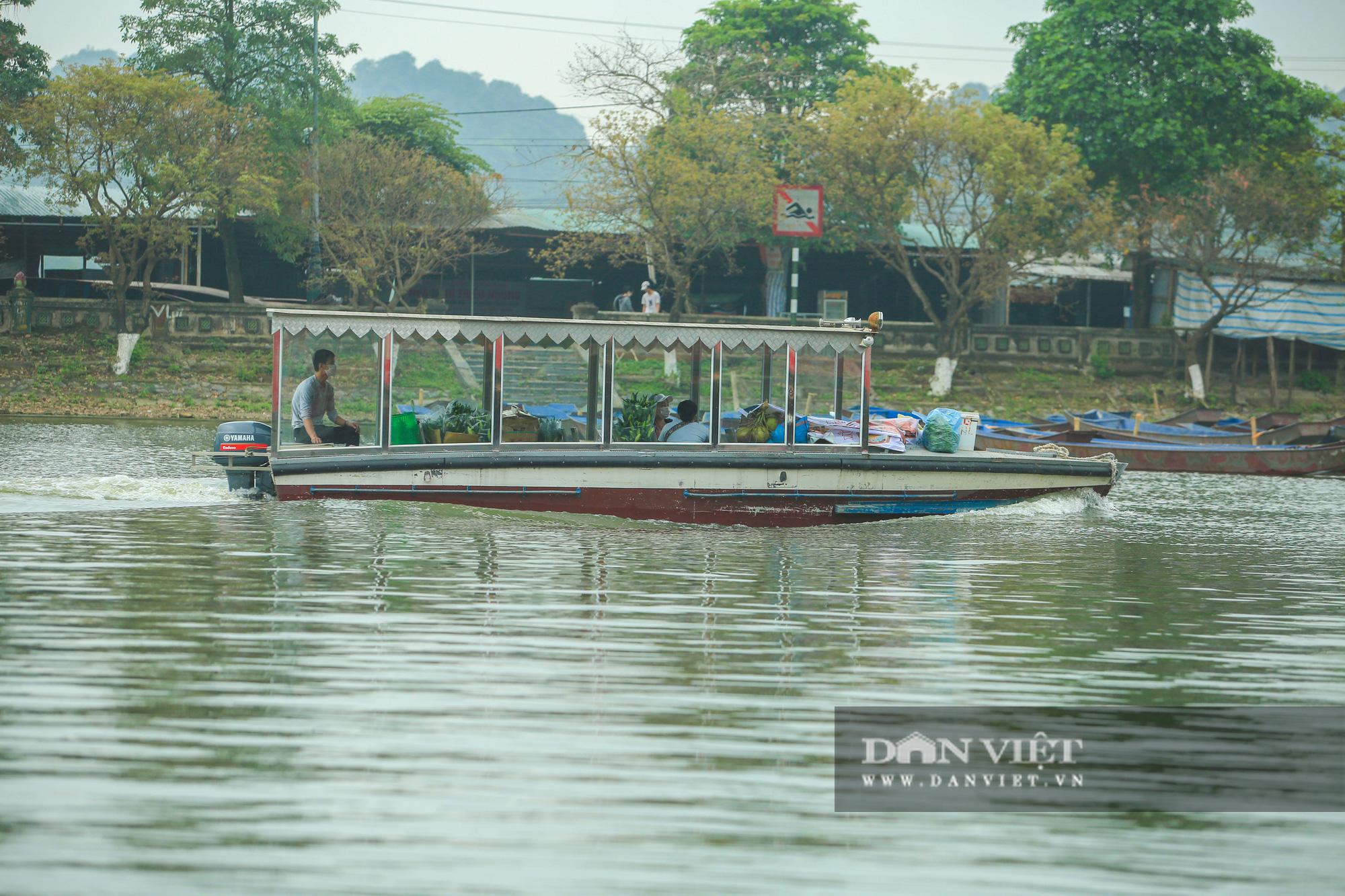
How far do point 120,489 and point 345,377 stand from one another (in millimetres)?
2519

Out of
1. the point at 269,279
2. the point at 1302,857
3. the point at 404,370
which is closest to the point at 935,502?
the point at 404,370

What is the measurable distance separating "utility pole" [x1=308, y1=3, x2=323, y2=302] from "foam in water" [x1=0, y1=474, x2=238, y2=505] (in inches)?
732

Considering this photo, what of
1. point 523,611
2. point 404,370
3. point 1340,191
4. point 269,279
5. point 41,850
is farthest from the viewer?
point 269,279

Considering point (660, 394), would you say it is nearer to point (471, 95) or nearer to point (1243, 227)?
point (1243, 227)

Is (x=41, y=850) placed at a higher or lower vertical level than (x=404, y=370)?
lower

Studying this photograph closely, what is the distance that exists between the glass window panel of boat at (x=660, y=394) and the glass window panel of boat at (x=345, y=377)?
2198mm

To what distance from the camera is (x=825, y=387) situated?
11.9 m

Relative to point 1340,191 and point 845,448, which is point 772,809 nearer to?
point 845,448

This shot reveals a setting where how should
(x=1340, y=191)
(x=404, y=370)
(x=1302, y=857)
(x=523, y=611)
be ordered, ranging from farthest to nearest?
(x=1340, y=191)
(x=404, y=370)
(x=523, y=611)
(x=1302, y=857)

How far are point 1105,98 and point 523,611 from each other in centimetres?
2891

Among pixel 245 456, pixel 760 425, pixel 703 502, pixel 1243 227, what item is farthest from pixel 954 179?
pixel 245 456

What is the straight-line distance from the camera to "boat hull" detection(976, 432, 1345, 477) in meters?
18.7

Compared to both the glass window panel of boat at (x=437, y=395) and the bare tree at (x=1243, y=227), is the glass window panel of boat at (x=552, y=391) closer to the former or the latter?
the glass window panel of boat at (x=437, y=395)

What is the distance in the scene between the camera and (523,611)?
275 inches
